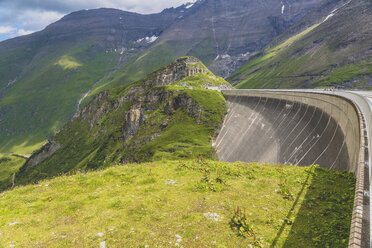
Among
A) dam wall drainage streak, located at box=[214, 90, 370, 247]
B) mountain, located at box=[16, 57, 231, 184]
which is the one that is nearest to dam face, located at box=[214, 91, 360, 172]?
dam wall drainage streak, located at box=[214, 90, 370, 247]

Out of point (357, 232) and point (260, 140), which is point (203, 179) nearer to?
point (357, 232)

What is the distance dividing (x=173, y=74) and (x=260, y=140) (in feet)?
410

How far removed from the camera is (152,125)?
10556 cm

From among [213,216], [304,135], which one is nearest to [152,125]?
[304,135]

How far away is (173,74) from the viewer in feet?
554

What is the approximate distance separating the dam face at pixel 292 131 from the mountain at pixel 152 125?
11231mm

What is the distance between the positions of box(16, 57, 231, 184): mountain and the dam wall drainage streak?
1125cm

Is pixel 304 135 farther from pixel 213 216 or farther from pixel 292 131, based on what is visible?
pixel 213 216

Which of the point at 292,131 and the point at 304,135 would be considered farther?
the point at 292,131

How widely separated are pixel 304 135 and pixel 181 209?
1322 inches

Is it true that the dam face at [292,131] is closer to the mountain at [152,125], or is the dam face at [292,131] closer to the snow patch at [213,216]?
the mountain at [152,125]

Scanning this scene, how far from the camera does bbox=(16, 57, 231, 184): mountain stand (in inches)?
3334

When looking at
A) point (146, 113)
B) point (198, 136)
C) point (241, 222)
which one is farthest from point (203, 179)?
point (146, 113)

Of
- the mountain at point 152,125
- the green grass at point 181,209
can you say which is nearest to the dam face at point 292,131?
the green grass at point 181,209
